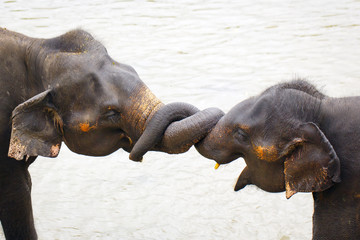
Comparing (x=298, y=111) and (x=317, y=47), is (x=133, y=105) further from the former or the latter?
(x=317, y=47)

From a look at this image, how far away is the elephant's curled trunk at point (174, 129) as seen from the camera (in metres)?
3.71

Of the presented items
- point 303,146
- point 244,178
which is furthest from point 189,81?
point 303,146

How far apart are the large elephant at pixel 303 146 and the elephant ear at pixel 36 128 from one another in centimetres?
80

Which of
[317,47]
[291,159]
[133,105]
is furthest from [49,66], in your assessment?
[317,47]

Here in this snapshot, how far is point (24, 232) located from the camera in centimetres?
442

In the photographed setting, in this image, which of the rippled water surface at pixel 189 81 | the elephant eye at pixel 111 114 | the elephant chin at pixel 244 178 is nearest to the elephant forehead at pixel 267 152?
the elephant chin at pixel 244 178

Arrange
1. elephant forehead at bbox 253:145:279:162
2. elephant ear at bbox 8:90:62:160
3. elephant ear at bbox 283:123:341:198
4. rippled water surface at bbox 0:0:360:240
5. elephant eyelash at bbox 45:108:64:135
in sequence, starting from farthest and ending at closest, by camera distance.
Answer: rippled water surface at bbox 0:0:360:240 → elephant eyelash at bbox 45:108:64:135 → elephant ear at bbox 8:90:62:160 → elephant forehead at bbox 253:145:279:162 → elephant ear at bbox 283:123:341:198

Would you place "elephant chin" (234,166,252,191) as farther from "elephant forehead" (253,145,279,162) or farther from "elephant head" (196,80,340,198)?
"elephant forehead" (253,145,279,162)

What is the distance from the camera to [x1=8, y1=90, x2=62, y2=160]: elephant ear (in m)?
3.86

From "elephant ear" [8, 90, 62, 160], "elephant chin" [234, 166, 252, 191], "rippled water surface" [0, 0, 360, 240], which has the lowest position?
"rippled water surface" [0, 0, 360, 240]

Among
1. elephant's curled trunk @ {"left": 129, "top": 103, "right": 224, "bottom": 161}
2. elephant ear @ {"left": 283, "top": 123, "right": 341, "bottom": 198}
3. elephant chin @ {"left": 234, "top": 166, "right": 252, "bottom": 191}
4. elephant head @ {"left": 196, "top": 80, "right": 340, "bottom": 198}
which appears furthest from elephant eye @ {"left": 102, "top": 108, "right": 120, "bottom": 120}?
elephant ear @ {"left": 283, "top": 123, "right": 341, "bottom": 198}

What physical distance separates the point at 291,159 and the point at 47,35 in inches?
249

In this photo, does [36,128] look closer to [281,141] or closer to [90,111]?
[90,111]

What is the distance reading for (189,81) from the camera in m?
7.61
